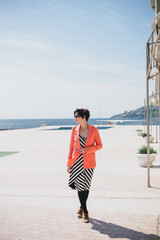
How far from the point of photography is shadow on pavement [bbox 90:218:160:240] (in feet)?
12.2

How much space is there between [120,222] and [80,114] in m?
1.75

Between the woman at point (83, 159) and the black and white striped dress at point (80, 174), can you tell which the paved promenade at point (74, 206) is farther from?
the black and white striped dress at point (80, 174)

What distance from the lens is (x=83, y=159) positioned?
429 centimetres

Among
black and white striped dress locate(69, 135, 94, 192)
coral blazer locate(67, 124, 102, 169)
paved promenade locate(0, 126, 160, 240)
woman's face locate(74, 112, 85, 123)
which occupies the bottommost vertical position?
paved promenade locate(0, 126, 160, 240)

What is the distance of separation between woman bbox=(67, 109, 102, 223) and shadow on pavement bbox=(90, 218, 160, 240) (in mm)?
215

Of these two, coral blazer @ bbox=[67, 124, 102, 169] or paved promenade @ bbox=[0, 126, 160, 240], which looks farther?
coral blazer @ bbox=[67, 124, 102, 169]

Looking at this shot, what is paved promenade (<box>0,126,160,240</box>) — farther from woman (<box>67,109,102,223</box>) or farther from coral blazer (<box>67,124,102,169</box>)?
coral blazer (<box>67,124,102,169</box>)

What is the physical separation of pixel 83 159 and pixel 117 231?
3.66 ft

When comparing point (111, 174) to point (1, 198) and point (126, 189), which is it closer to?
point (126, 189)

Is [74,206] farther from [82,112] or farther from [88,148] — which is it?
[82,112]

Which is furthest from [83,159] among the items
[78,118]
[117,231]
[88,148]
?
[117,231]

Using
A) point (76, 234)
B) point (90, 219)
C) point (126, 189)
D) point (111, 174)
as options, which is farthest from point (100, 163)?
point (76, 234)

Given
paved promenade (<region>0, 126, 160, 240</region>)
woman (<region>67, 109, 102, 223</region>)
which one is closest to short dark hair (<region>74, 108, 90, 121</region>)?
woman (<region>67, 109, 102, 223</region>)

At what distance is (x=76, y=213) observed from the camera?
4.71 meters
